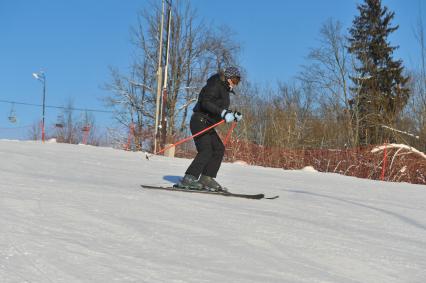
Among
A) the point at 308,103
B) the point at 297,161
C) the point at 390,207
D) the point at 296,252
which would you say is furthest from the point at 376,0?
the point at 296,252

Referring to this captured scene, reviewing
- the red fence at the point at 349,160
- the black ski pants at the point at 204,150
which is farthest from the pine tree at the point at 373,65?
the black ski pants at the point at 204,150

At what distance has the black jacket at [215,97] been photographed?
5.99 meters

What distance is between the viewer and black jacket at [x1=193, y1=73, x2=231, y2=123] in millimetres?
5992

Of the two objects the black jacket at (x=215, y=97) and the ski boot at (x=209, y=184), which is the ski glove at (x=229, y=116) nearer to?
the black jacket at (x=215, y=97)

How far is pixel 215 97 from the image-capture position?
239 inches

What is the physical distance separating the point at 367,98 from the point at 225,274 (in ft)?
95.4

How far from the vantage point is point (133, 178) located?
732cm

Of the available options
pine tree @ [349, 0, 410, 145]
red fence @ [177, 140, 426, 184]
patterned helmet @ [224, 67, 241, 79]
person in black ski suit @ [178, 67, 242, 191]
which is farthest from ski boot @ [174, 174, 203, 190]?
pine tree @ [349, 0, 410, 145]

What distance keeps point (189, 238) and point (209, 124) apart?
313 cm

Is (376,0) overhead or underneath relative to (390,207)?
overhead

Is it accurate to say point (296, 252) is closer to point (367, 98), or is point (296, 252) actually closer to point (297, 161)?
point (297, 161)

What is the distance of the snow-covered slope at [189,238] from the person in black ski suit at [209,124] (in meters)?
A: 0.51

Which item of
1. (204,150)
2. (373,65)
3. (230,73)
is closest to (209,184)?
(204,150)

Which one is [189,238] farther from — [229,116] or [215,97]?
[215,97]
